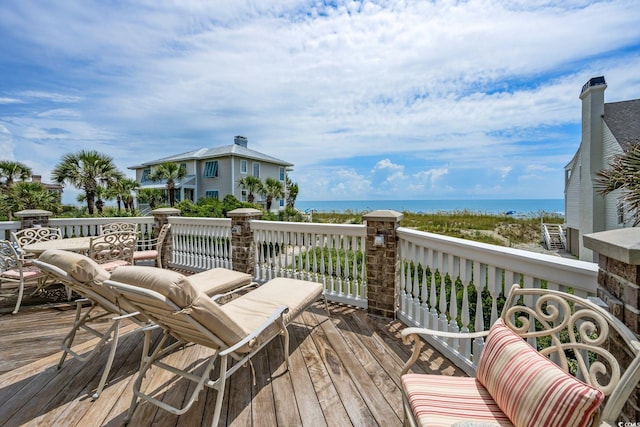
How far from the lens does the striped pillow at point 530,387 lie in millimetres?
964

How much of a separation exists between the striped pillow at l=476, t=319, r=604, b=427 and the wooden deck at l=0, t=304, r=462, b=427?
38.0 inches

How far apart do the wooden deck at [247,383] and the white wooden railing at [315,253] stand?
35.2 inches

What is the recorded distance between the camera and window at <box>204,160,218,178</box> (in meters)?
24.4

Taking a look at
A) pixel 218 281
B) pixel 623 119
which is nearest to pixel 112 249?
pixel 218 281

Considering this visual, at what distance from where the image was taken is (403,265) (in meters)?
3.70

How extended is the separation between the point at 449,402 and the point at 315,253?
126 inches

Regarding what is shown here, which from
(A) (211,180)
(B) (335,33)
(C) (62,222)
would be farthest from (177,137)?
(B) (335,33)

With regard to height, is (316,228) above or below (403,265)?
above

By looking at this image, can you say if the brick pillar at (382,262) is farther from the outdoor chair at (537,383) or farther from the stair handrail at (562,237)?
the stair handrail at (562,237)

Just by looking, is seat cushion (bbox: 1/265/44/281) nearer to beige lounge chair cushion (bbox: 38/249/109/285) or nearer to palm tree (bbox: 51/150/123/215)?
beige lounge chair cushion (bbox: 38/249/109/285)

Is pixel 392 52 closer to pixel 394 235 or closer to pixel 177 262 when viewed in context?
pixel 394 235

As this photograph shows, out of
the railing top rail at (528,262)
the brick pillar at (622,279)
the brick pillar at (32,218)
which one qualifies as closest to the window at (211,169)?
the brick pillar at (32,218)

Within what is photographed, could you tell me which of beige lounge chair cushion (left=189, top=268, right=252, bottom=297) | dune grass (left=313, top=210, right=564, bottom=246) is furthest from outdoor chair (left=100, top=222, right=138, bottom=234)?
dune grass (left=313, top=210, right=564, bottom=246)

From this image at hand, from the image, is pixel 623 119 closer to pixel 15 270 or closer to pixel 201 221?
pixel 201 221
